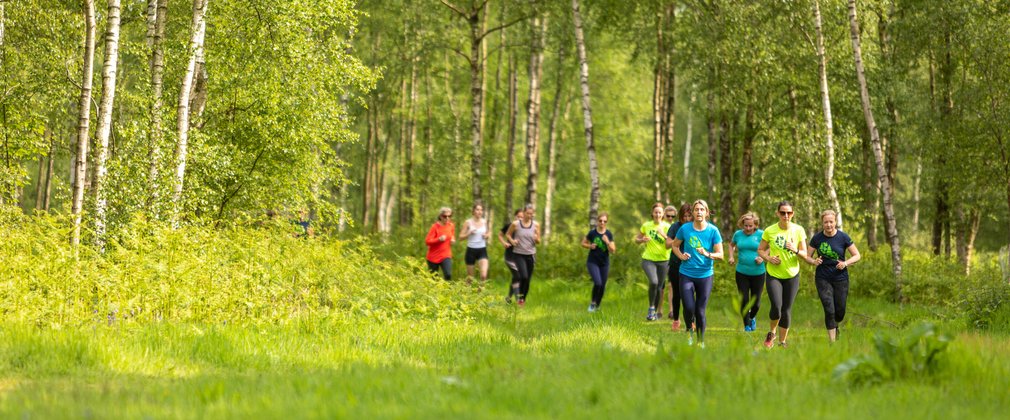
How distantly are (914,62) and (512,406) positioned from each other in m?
23.6

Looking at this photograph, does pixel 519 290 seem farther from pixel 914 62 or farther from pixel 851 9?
pixel 914 62

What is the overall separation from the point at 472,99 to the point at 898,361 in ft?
64.1

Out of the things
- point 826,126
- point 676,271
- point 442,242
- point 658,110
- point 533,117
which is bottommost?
point 676,271

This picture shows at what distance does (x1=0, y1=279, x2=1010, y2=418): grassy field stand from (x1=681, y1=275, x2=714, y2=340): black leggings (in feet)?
4.17

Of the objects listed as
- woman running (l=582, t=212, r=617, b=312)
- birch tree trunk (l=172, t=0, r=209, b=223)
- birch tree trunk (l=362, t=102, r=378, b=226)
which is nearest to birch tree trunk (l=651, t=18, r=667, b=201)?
woman running (l=582, t=212, r=617, b=312)

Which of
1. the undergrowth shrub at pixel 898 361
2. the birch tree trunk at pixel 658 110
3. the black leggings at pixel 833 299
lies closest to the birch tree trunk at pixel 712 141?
the birch tree trunk at pixel 658 110

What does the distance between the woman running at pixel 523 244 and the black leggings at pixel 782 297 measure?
552 cm

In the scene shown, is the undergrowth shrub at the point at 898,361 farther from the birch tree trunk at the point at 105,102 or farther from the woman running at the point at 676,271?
the birch tree trunk at the point at 105,102

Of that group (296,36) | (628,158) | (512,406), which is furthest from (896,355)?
(628,158)

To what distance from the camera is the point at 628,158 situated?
4831cm

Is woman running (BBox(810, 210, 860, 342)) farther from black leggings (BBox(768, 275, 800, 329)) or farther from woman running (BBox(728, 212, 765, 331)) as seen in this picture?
woman running (BBox(728, 212, 765, 331))

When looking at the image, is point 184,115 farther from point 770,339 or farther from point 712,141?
point 712,141

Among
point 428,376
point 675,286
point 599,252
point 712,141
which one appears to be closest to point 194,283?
point 428,376

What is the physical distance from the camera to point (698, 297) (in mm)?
11125
